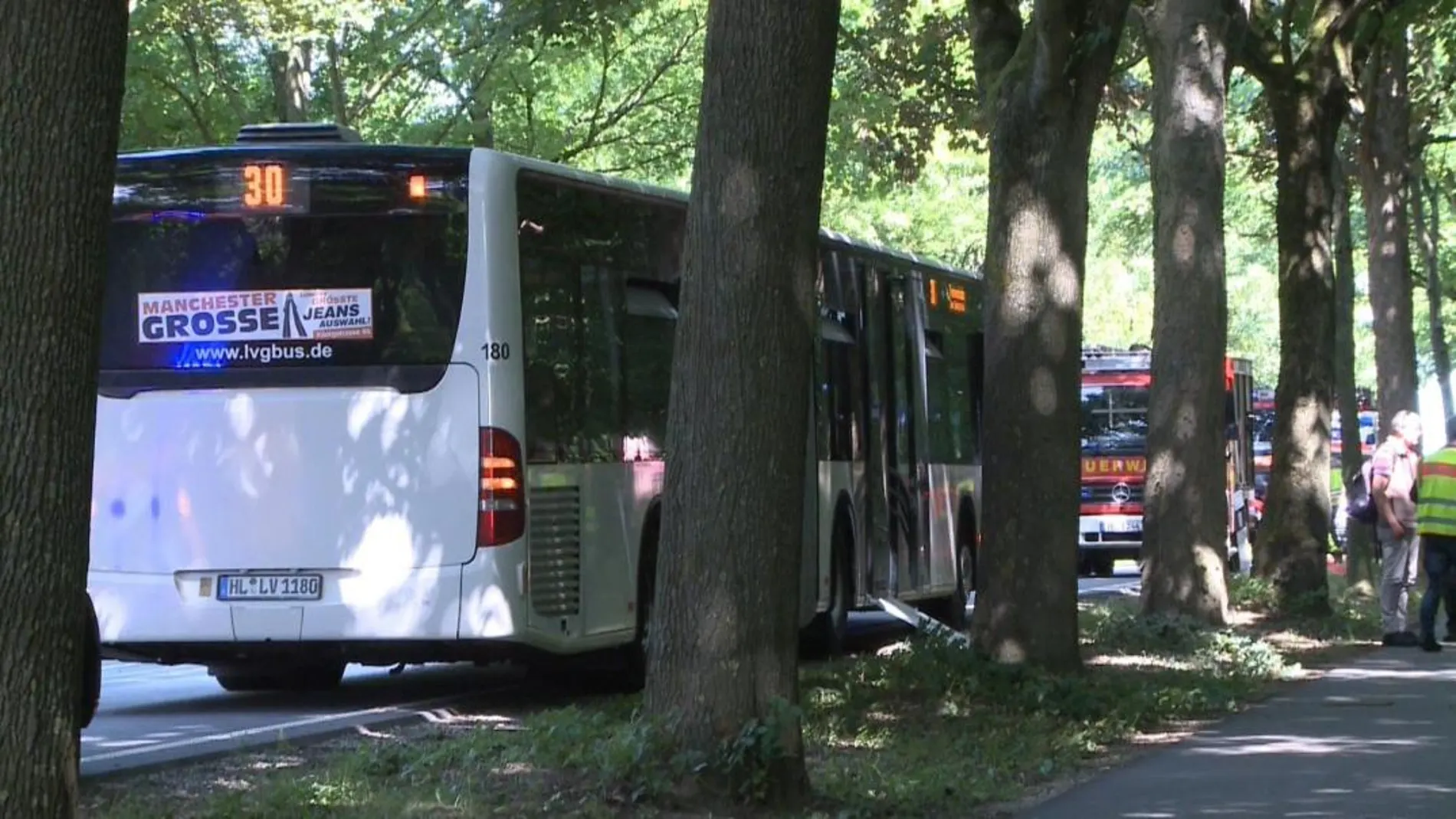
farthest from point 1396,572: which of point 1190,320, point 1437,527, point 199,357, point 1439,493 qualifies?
point 199,357

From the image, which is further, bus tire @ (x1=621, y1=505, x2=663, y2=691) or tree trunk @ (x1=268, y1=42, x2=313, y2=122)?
tree trunk @ (x1=268, y1=42, x2=313, y2=122)

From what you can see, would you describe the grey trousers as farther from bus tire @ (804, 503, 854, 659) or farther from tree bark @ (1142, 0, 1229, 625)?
bus tire @ (804, 503, 854, 659)

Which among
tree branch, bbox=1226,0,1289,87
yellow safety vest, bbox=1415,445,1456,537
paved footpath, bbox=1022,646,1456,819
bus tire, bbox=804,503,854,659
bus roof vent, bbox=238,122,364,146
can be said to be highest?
tree branch, bbox=1226,0,1289,87

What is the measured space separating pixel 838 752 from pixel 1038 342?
3.58 meters

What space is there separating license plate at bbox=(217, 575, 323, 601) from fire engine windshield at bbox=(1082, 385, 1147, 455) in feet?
76.6

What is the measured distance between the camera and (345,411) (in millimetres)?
12969

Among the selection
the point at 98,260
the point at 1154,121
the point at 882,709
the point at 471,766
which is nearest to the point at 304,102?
the point at 1154,121

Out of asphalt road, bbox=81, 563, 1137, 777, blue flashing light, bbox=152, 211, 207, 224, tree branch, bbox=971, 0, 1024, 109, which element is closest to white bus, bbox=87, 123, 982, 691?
blue flashing light, bbox=152, 211, 207, 224

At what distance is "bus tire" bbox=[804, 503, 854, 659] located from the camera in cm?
1747

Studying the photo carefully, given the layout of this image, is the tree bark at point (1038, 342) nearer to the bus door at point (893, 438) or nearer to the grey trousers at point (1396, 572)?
the bus door at point (893, 438)

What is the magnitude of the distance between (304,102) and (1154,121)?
11100mm

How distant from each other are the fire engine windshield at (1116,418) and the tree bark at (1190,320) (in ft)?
57.2

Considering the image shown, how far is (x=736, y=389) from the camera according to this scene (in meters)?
8.82

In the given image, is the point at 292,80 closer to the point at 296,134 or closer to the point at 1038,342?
the point at 296,134
